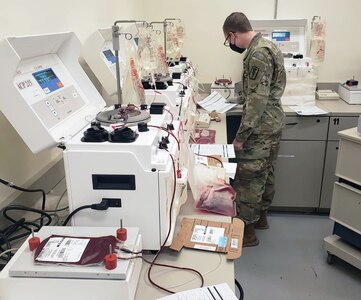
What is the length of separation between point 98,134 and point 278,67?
1.56 meters

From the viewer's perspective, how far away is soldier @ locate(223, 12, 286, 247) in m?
2.31

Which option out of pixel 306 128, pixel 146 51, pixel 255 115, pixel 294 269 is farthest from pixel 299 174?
pixel 146 51

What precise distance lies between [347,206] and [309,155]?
784 mm

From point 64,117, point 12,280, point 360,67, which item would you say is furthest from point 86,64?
point 360,67

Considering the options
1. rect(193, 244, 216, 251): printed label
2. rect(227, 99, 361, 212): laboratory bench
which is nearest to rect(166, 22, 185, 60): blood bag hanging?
rect(227, 99, 361, 212): laboratory bench

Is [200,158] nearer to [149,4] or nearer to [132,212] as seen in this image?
[132,212]

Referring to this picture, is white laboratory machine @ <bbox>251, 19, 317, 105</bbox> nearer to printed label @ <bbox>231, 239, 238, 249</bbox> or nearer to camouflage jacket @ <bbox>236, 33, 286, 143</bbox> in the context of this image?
camouflage jacket @ <bbox>236, 33, 286, 143</bbox>

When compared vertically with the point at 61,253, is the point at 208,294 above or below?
below

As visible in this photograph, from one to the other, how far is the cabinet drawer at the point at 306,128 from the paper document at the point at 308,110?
5cm

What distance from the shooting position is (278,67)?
2371mm

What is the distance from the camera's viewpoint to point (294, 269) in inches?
98.6

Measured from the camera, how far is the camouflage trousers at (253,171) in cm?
251

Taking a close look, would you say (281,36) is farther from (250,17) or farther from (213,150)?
(213,150)

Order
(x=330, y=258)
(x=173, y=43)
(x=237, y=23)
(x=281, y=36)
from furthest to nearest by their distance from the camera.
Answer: (x=281, y=36), (x=173, y=43), (x=330, y=258), (x=237, y=23)
